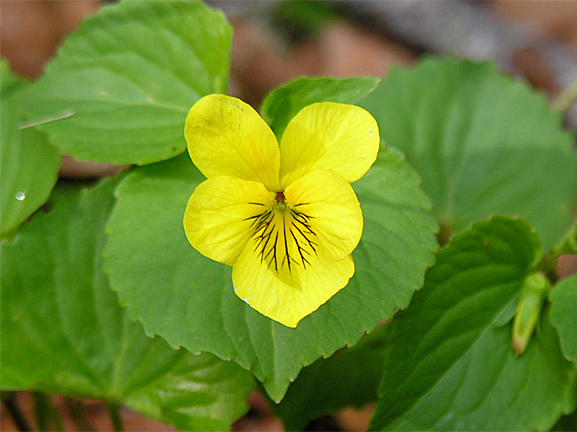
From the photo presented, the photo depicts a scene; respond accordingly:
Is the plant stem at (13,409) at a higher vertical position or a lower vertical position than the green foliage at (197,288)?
lower

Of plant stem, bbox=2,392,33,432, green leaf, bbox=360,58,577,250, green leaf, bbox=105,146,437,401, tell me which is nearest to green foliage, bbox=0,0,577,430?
green leaf, bbox=105,146,437,401

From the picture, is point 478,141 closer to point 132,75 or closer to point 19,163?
point 132,75

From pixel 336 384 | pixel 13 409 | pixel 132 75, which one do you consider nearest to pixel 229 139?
pixel 132 75

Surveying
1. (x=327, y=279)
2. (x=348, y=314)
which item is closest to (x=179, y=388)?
(x=348, y=314)

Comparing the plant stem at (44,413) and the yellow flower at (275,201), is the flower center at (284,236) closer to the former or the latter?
the yellow flower at (275,201)

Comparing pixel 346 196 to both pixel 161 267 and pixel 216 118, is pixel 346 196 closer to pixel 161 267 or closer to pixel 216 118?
pixel 216 118

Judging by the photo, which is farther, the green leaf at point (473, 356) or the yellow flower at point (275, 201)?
the green leaf at point (473, 356)

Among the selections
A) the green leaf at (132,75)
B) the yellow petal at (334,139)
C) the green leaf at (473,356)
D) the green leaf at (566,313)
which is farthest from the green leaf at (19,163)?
the green leaf at (566,313)
